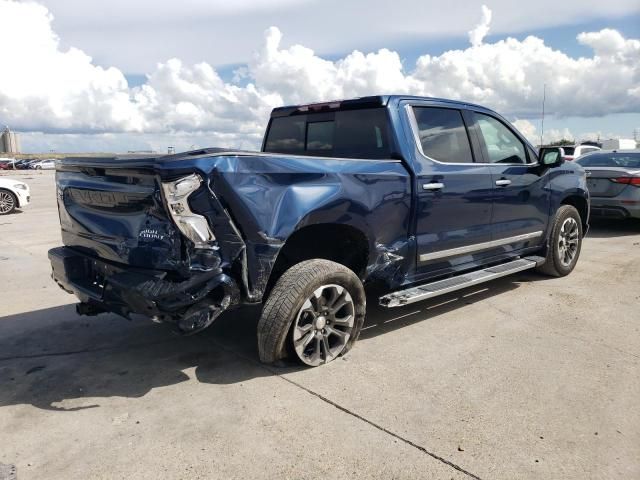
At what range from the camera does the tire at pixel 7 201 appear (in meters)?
13.2

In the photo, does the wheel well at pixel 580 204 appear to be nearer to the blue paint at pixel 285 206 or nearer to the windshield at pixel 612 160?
the blue paint at pixel 285 206

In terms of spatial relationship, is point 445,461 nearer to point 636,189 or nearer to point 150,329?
point 150,329

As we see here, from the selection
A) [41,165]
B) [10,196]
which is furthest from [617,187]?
[41,165]

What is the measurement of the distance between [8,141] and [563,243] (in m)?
120

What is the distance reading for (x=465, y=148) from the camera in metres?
4.79

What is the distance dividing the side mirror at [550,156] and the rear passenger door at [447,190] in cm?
102

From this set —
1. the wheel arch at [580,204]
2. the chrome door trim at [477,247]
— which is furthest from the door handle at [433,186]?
the wheel arch at [580,204]

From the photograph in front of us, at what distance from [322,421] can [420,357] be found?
116 cm

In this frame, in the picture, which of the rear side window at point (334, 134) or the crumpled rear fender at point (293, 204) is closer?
the crumpled rear fender at point (293, 204)

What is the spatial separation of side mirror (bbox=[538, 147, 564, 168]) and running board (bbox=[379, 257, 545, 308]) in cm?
102

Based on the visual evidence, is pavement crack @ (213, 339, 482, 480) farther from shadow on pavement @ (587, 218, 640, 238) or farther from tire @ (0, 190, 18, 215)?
tire @ (0, 190, 18, 215)

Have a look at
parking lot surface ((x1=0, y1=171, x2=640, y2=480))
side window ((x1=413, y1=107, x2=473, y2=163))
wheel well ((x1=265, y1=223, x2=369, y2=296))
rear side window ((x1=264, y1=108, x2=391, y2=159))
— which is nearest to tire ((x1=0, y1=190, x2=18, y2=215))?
parking lot surface ((x1=0, y1=171, x2=640, y2=480))

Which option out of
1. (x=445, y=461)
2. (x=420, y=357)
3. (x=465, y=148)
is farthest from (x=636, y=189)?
(x=445, y=461)

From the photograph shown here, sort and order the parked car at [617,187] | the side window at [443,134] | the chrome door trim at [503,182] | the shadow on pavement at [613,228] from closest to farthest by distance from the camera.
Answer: the side window at [443,134] < the chrome door trim at [503,182] < the parked car at [617,187] < the shadow on pavement at [613,228]
